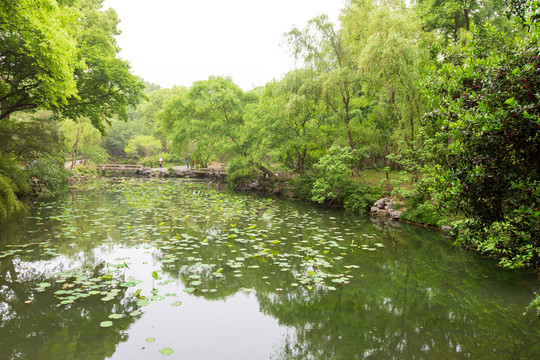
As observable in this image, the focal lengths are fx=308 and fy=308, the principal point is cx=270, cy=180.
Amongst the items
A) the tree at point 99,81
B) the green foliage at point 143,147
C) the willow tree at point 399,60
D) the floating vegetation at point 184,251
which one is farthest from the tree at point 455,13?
the green foliage at point 143,147

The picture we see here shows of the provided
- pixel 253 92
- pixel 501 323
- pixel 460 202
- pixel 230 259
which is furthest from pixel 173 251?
pixel 253 92

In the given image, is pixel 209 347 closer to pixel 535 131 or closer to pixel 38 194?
pixel 535 131

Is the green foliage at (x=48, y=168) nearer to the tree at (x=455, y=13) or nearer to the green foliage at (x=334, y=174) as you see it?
the green foliage at (x=334, y=174)

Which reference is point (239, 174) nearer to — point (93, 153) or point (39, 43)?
point (39, 43)

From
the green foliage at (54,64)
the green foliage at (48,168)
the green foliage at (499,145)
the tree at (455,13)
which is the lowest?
the green foliage at (48,168)

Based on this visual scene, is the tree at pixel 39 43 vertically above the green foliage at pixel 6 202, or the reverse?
the tree at pixel 39 43

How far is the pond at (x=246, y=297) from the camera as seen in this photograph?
10.9 feet

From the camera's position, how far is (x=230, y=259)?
589 centimetres

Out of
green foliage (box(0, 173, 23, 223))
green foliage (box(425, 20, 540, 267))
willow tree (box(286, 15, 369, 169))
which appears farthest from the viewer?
willow tree (box(286, 15, 369, 169))

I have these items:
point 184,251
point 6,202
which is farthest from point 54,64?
point 184,251

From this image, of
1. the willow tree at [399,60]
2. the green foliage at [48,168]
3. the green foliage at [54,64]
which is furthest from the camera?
the green foliage at [48,168]

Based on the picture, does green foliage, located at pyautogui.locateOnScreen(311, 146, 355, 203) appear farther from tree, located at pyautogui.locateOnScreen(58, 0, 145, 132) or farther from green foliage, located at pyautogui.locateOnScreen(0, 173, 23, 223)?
green foliage, located at pyautogui.locateOnScreen(0, 173, 23, 223)

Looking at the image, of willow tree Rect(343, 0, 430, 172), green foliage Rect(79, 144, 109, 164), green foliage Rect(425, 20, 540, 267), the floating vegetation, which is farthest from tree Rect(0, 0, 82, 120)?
Answer: green foliage Rect(79, 144, 109, 164)

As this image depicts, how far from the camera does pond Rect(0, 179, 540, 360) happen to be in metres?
3.33
